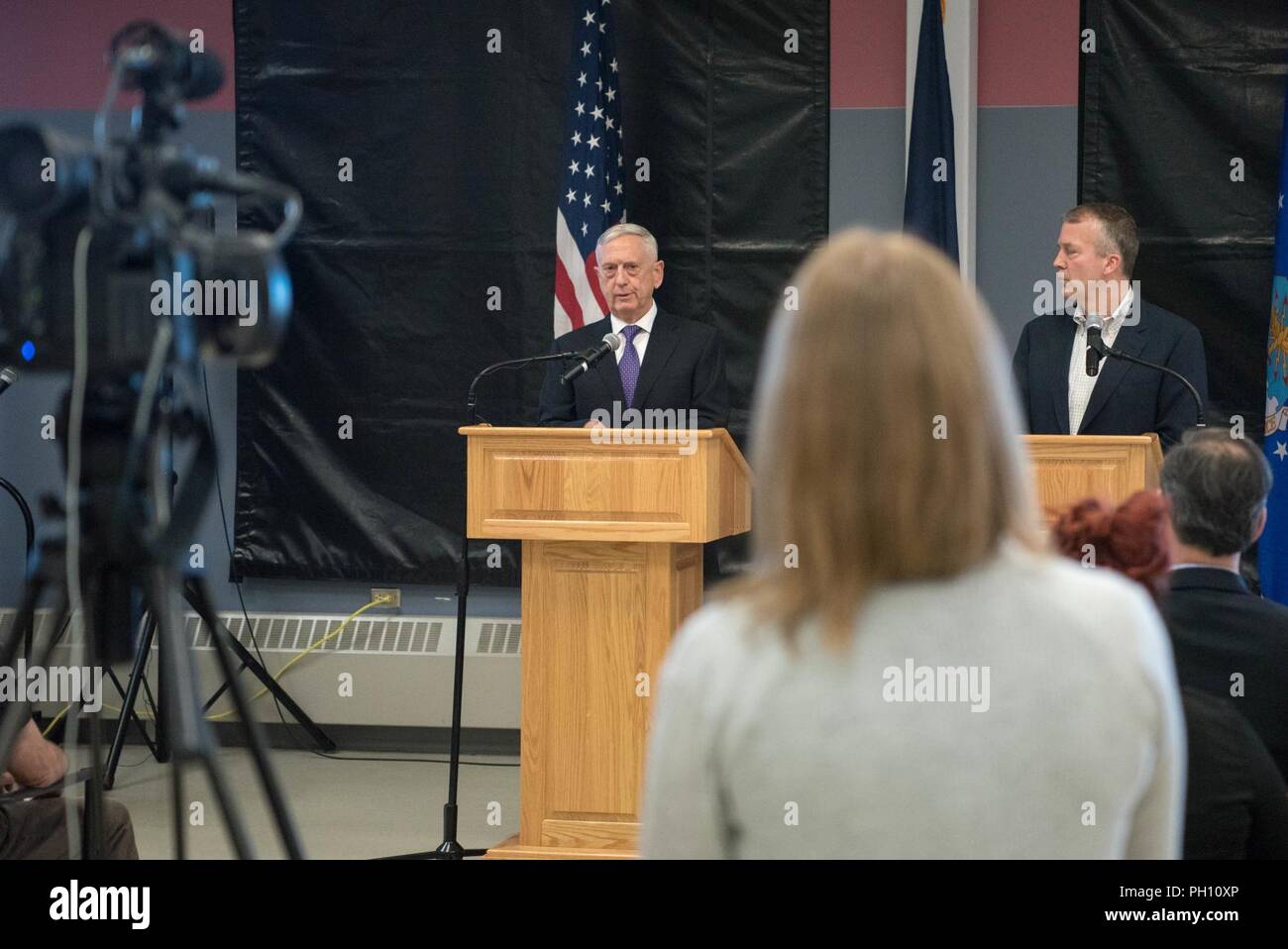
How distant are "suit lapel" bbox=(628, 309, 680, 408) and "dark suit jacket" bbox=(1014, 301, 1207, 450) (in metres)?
1.03

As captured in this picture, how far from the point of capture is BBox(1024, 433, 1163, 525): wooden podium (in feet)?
11.6

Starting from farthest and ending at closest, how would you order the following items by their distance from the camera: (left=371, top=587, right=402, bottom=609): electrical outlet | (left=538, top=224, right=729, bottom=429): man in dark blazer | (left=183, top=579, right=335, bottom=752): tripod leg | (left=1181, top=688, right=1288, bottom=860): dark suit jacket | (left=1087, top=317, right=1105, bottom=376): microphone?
(left=371, top=587, right=402, bottom=609): electrical outlet
(left=183, top=579, right=335, bottom=752): tripod leg
(left=538, top=224, right=729, bottom=429): man in dark blazer
(left=1087, top=317, right=1105, bottom=376): microphone
(left=1181, top=688, right=1288, bottom=860): dark suit jacket

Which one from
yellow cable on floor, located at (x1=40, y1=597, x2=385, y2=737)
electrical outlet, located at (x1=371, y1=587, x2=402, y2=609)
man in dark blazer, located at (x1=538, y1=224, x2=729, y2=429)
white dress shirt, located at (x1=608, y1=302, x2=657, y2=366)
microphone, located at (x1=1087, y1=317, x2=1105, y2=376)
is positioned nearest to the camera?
microphone, located at (x1=1087, y1=317, x2=1105, y2=376)

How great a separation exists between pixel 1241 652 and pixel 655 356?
2581mm

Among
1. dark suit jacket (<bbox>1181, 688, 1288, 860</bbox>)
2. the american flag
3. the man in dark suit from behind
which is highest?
the american flag

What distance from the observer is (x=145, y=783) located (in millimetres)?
5562

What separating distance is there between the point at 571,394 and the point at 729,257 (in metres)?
1.42

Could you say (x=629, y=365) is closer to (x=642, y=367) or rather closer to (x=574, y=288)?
(x=642, y=367)

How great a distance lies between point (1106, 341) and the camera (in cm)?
430

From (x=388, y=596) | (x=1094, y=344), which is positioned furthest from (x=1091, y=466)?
(x=388, y=596)

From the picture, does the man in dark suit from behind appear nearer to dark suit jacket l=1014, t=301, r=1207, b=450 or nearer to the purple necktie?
dark suit jacket l=1014, t=301, r=1207, b=450

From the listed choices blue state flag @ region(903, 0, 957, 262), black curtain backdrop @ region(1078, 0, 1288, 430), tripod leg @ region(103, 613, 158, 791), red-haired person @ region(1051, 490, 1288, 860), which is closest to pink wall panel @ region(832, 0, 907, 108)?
blue state flag @ region(903, 0, 957, 262)

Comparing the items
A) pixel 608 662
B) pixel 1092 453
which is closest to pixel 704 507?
pixel 608 662
